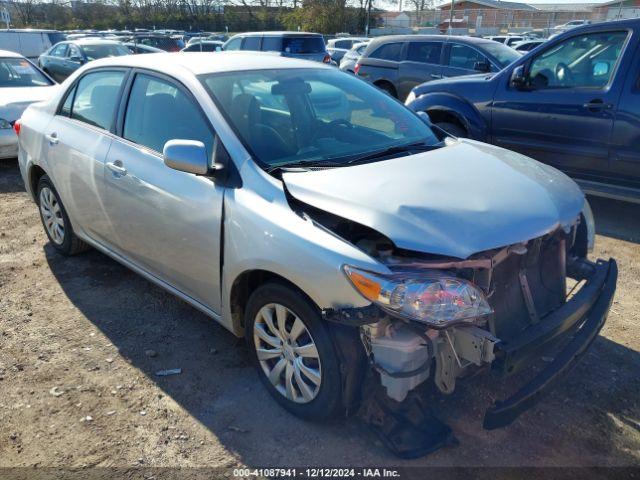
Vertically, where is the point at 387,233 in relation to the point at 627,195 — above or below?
above

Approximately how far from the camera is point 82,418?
2.87 meters

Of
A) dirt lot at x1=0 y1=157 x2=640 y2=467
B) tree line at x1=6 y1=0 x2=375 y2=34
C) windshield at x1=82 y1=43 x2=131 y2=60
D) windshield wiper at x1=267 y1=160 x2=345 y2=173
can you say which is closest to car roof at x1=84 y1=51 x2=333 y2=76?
windshield wiper at x1=267 y1=160 x2=345 y2=173

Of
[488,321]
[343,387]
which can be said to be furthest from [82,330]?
[488,321]

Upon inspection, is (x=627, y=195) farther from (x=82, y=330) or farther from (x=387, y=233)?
(x=82, y=330)

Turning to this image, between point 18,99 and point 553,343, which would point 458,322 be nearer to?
point 553,343

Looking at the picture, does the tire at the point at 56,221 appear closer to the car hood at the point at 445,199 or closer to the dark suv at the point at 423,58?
the car hood at the point at 445,199

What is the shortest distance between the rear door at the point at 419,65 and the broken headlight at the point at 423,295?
8352 millimetres

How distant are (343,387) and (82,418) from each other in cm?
146

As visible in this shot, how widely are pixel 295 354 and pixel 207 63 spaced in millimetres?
1979

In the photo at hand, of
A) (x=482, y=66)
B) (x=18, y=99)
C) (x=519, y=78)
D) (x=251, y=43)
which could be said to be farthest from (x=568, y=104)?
(x=251, y=43)

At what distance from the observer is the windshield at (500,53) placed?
9.26 meters

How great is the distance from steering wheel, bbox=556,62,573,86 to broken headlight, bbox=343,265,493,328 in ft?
14.0

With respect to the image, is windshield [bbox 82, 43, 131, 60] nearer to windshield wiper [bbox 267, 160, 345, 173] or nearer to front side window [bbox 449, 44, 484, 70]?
front side window [bbox 449, 44, 484, 70]

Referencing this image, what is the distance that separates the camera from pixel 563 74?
5.68m
